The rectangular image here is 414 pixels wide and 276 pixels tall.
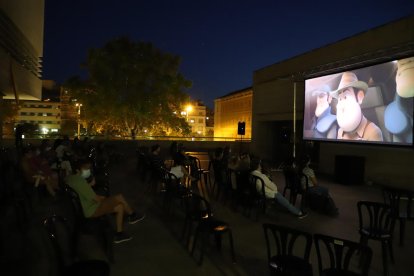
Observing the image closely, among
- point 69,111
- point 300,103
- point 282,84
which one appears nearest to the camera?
point 300,103

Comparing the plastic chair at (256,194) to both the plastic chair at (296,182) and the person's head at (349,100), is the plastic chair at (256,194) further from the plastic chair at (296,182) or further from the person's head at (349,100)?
the person's head at (349,100)

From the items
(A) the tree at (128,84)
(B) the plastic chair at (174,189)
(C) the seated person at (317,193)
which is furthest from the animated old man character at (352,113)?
(A) the tree at (128,84)

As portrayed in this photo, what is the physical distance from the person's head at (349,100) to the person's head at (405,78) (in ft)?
3.26

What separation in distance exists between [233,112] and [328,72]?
24.0 m

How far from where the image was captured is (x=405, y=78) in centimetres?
766

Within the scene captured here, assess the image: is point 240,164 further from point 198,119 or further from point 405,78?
point 198,119

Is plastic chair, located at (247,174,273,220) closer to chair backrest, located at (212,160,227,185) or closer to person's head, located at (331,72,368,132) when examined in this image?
chair backrest, located at (212,160,227,185)

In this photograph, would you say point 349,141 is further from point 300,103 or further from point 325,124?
point 300,103

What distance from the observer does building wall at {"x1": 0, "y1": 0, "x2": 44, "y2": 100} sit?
32.5 feet

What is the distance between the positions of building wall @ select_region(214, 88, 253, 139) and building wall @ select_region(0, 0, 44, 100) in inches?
772

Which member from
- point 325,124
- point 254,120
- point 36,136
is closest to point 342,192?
point 325,124

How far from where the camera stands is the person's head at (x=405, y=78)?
7461mm

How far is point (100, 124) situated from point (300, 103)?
634 inches

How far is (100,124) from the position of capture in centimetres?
2462
